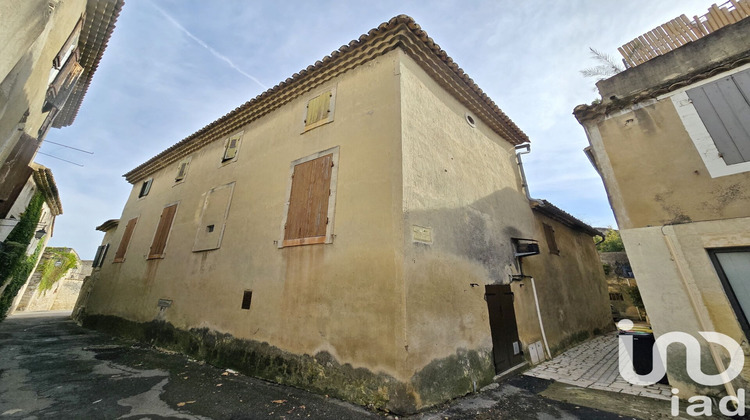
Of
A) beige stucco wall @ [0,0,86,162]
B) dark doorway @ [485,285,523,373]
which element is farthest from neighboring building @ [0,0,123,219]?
dark doorway @ [485,285,523,373]

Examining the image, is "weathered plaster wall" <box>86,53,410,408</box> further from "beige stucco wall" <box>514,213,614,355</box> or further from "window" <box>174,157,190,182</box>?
"beige stucco wall" <box>514,213,614,355</box>

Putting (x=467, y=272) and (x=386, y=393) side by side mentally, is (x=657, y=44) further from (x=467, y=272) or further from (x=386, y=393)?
(x=386, y=393)

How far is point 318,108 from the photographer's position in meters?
6.44

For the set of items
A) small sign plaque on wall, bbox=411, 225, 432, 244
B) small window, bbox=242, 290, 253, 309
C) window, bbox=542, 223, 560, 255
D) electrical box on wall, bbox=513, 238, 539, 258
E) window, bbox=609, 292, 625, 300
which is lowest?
small window, bbox=242, 290, 253, 309

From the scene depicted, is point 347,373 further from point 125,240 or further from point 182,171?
point 125,240

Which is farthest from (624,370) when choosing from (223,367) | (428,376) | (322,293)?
(223,367)

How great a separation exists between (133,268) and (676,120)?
51.4ft

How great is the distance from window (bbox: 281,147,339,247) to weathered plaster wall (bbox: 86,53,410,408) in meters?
0.19

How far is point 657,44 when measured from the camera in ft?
19.3

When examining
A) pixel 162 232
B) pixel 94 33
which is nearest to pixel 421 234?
pixel 94 33

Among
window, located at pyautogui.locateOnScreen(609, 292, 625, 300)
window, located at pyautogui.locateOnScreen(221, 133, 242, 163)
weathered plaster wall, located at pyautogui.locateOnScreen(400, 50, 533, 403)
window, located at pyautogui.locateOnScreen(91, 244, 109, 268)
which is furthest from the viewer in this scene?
window, located at pyautogui.locateOnScreen(609, 292, 625, 300)

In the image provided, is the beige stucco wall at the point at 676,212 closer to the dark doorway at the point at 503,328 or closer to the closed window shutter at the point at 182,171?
the dark doorway at the point at 503,328

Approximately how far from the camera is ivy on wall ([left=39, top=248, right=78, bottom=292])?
64.2 feet

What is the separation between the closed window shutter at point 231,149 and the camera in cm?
825
